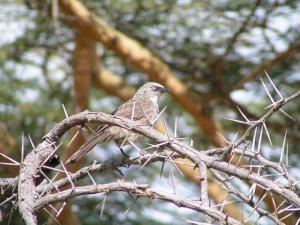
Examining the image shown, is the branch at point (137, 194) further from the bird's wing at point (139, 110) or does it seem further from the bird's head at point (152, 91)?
the bird's head at point (152, 91)

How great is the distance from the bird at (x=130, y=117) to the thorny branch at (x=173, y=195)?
409mm

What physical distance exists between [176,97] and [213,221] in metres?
5.45

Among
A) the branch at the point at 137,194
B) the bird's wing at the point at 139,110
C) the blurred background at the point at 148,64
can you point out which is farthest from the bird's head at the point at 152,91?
the branch at the point at 137,194

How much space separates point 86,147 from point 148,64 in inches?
141

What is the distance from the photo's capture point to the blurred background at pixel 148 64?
25.5ft

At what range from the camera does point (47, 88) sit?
29.4 ft

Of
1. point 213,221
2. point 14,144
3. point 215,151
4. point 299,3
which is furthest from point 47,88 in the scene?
point 213,221

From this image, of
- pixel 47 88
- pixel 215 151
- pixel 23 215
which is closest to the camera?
pixel 23 215

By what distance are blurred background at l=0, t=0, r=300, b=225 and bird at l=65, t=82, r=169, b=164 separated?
1411 millimetres

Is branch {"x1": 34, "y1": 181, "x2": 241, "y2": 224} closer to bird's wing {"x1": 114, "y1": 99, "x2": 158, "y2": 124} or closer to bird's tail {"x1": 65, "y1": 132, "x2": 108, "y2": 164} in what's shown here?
bird's tail {"x1": 65, "y1": 132, "x2": 108, "y2": 164}

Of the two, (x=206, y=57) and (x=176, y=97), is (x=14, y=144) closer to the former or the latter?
(x=176, y=97)

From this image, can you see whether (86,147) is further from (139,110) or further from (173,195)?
(173,195)

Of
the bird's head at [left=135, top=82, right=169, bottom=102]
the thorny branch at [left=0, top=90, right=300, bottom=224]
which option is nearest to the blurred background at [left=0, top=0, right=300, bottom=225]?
the bird's head at [left=135, top=82, right=169, bottom=102]

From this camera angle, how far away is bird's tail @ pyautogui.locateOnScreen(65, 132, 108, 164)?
4280mm
